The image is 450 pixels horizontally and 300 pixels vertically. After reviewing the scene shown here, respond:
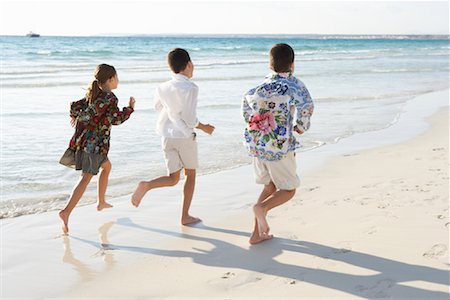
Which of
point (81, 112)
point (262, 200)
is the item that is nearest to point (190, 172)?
point (262, 200)

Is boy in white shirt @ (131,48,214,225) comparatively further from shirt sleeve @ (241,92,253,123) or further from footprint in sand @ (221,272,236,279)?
footprint in sand @ (221,272,236,279)

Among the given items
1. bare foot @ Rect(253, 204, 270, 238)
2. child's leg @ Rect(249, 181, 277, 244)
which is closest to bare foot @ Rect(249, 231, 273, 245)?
child's leg @ Rect(249, 181, 277, 244)

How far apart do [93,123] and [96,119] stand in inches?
1.6

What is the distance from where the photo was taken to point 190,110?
4656mm

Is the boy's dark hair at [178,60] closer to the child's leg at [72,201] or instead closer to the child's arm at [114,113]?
the child's arm at [114,113]

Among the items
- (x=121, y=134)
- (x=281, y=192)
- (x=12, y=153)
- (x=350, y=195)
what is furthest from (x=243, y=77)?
(x=281, y=192)

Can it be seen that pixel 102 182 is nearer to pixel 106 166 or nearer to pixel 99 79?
pixel 106 166

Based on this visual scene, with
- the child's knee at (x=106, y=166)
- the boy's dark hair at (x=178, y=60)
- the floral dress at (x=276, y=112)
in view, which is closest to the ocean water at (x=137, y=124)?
the child's knee at (x=106, y=166)

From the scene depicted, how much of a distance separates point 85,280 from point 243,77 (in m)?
16.7

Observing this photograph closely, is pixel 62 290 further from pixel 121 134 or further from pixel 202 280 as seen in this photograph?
pixel 121 134

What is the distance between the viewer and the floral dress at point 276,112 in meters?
4.21

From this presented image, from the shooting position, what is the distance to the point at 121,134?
30.1 ft

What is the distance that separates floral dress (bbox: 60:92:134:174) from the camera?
189 inches

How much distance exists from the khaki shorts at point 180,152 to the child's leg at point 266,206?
0.76 m
